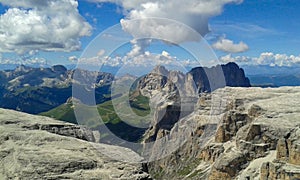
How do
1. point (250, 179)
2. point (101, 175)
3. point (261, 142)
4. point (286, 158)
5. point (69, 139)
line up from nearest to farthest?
1. point (101, 175)
2. point (69, 139)
3. point (286, 158)
4. point (250, 179)
5. point (261, 142)

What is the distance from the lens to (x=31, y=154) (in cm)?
5050

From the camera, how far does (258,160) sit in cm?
14612

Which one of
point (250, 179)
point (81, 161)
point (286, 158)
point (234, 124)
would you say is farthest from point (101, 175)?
point (234, 124)

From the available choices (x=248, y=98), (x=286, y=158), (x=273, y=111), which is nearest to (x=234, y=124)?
(x=248, y=98)

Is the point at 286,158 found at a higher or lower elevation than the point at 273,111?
lower

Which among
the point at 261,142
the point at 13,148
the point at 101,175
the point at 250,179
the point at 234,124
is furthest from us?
the point at 234,124

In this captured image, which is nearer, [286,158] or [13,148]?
[13,148]

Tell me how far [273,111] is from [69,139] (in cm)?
11412

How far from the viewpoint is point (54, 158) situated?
5003 centimetres

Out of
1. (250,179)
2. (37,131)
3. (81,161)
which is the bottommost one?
(250,179)

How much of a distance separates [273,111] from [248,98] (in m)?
43.0

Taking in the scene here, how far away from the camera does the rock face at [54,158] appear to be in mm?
48625

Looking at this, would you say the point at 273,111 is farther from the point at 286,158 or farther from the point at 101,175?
the point at 101,175

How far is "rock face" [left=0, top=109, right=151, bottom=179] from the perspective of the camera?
48.6 metres
